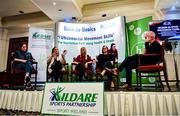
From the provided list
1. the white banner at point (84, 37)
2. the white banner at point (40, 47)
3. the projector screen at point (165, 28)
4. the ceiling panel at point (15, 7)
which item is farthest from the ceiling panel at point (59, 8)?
the projector screen at point (165, 28)

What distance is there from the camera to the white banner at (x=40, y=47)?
4996 mm

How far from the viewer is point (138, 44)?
174 inches

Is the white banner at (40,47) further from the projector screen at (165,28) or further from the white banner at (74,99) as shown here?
the projector screen at (165,28)

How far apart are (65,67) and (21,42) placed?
2840 millimetres

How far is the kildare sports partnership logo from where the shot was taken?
8.46 ft

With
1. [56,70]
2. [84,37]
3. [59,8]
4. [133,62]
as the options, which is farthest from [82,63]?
[59,8]

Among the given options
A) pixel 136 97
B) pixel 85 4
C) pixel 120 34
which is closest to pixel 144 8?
pixel 120 34

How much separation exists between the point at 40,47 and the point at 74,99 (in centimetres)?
281

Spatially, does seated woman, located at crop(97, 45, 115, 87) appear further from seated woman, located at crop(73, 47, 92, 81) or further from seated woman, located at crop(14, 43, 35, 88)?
seated woman, located at crop(14, 43, 35, 88)

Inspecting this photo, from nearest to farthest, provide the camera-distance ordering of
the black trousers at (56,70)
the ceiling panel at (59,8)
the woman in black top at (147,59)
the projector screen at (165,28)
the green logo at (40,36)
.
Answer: the woman in black top at (147,59) → the black trousers at (56,70) → the projector screen at (165,28) → the ceiling panel at (59,8) → the green logo at (40,36)

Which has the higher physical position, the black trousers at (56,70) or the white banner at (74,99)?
the black trousers at (56,70)

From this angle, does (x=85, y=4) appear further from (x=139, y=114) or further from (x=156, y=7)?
(x=139, y=114)

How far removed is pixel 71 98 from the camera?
2709 mm

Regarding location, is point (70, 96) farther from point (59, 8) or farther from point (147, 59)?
point (59, 8)
